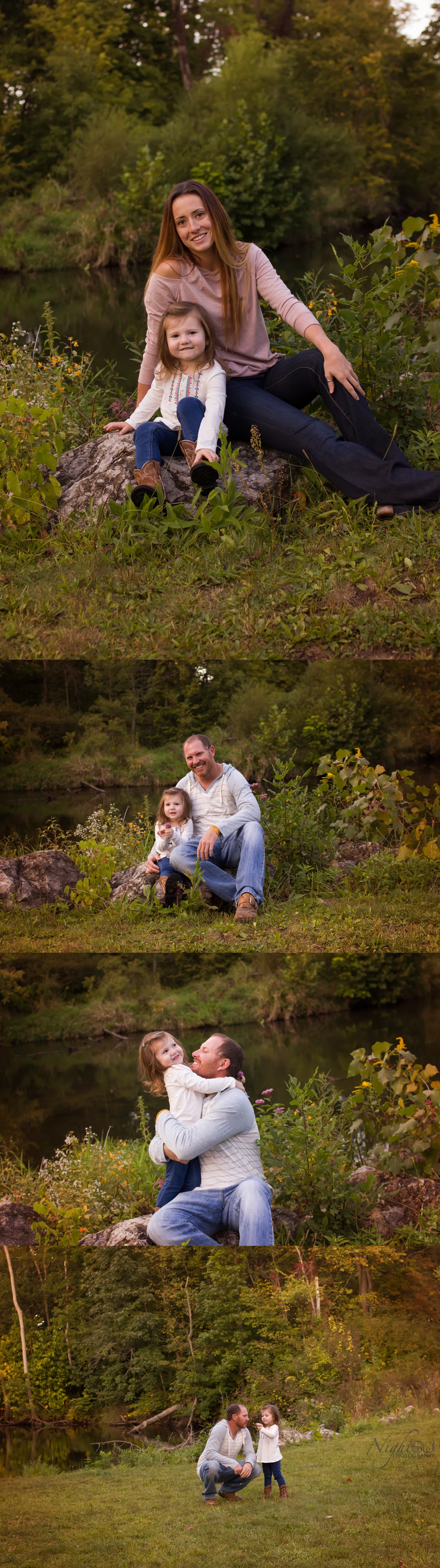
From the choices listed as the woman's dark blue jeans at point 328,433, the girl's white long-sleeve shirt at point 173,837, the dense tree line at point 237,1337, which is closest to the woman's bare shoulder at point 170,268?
the woman's dark blue jeans at point 328,433

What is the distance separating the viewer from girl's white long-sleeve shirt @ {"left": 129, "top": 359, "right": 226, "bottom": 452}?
457 centimetres

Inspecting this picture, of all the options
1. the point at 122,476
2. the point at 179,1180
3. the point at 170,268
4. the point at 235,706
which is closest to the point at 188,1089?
the point at 179,1180

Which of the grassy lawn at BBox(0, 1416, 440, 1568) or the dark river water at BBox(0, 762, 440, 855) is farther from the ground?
the dark river water at BBox(0, 762, 440, 855)

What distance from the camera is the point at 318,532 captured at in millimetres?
4715

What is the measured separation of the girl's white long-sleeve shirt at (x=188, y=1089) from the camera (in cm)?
423

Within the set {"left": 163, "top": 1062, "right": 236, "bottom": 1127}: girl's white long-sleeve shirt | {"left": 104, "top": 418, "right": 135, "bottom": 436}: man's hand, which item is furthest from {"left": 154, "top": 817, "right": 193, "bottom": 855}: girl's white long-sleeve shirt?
{"left": 104, "top": 418, "right": 135, "bottom": 436}: man's hand

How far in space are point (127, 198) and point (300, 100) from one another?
5866 mm

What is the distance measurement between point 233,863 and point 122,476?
6.19 ft

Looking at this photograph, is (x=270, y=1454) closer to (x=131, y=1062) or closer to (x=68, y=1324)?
(x=68, y=1324)

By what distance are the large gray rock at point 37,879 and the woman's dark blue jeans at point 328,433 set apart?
192 cm

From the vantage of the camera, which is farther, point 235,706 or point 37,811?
point 37,811

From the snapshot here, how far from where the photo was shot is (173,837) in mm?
4398

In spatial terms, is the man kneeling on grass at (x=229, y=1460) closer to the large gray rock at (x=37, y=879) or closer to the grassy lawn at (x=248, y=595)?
the large gray rock at (x=37, y=879)

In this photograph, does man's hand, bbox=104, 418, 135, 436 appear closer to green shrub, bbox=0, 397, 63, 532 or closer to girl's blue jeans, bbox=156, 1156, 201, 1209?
green shrub, bbox=0, 397, 63, 532
